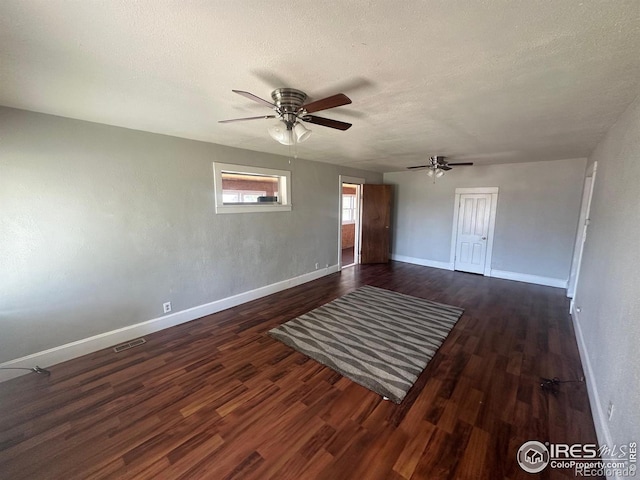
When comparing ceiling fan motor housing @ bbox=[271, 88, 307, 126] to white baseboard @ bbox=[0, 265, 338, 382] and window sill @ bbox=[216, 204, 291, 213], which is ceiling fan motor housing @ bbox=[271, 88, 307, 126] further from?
white baseboard @ bbox=[0, 265, 338, 382]

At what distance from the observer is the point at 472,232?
5.64 metres


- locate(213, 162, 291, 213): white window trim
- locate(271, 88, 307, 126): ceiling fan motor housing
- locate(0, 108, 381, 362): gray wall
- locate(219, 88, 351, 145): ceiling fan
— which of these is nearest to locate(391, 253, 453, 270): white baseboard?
locate(213, 162, 291, 213): white window trim

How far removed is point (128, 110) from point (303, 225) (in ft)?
10.1

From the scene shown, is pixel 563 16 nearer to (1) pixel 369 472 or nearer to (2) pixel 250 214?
(1) pixel 369 472

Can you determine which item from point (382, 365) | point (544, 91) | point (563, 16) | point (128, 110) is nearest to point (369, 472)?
point (382, 365)

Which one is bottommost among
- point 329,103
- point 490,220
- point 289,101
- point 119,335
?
point 119,335

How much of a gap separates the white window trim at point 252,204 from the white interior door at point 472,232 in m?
4.06

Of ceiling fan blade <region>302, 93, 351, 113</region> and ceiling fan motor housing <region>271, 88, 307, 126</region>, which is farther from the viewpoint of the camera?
ceiling fan motor housing <region>271, 88, 307, 126</region>

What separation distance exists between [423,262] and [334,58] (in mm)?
5956

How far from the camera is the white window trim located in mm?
3498

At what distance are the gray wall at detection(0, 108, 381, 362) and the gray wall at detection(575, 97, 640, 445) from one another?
3914mm

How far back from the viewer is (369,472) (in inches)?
59.4

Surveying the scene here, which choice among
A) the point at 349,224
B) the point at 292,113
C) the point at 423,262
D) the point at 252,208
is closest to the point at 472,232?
the point at 423,262

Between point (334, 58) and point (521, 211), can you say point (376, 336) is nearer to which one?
point (334, 58)
